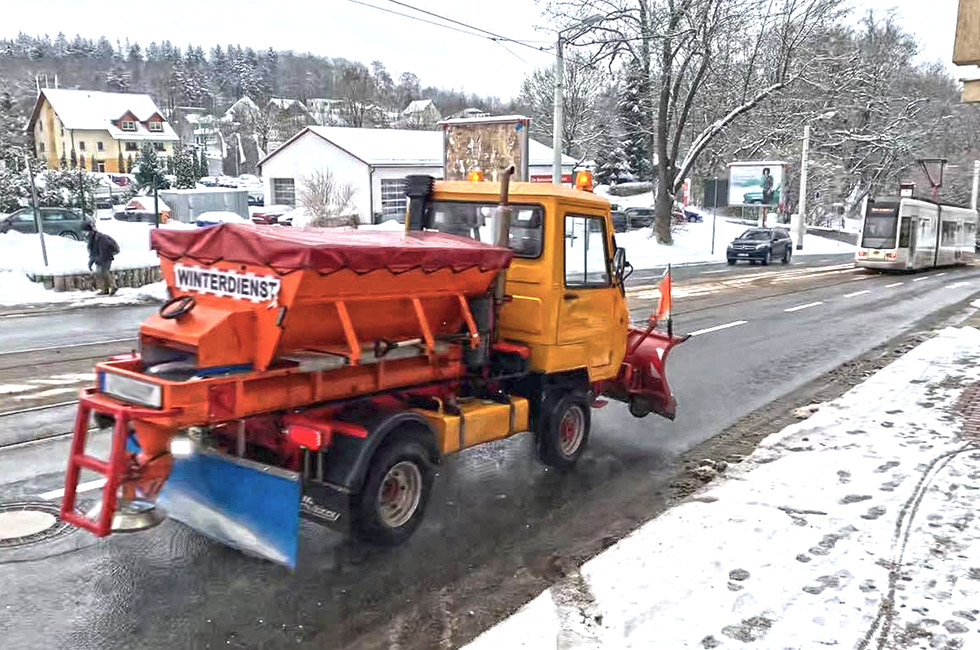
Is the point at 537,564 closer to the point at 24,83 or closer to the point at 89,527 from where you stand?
the point at 89,527

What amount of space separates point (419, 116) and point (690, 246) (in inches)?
2309

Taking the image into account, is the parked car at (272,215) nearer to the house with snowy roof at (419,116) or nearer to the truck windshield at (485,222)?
the truck windshield at (485,222)

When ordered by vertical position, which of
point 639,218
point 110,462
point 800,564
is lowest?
point 800,564

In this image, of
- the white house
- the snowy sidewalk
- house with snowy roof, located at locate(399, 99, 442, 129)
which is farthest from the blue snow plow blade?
house with snowy roof, located at locate(399, 99, 442, 129)

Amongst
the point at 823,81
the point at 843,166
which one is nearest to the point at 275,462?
the point at 823,81

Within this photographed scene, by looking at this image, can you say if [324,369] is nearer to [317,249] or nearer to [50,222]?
[317,249]

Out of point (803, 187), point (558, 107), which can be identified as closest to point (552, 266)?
point (558, 107)

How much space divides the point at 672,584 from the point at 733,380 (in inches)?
278

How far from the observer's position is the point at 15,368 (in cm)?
1059

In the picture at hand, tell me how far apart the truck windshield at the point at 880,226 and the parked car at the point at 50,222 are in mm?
29571

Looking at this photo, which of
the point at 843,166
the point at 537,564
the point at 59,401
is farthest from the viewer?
the point at 843,166

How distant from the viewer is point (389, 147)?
49.8 metres

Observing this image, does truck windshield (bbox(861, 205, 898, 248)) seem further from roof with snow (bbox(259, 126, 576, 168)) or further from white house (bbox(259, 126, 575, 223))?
roof with snow (bbox(259, 126, 576, 168))

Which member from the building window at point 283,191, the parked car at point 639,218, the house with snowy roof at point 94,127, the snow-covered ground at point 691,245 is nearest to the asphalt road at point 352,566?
the snow-covered ground at point 691,245
